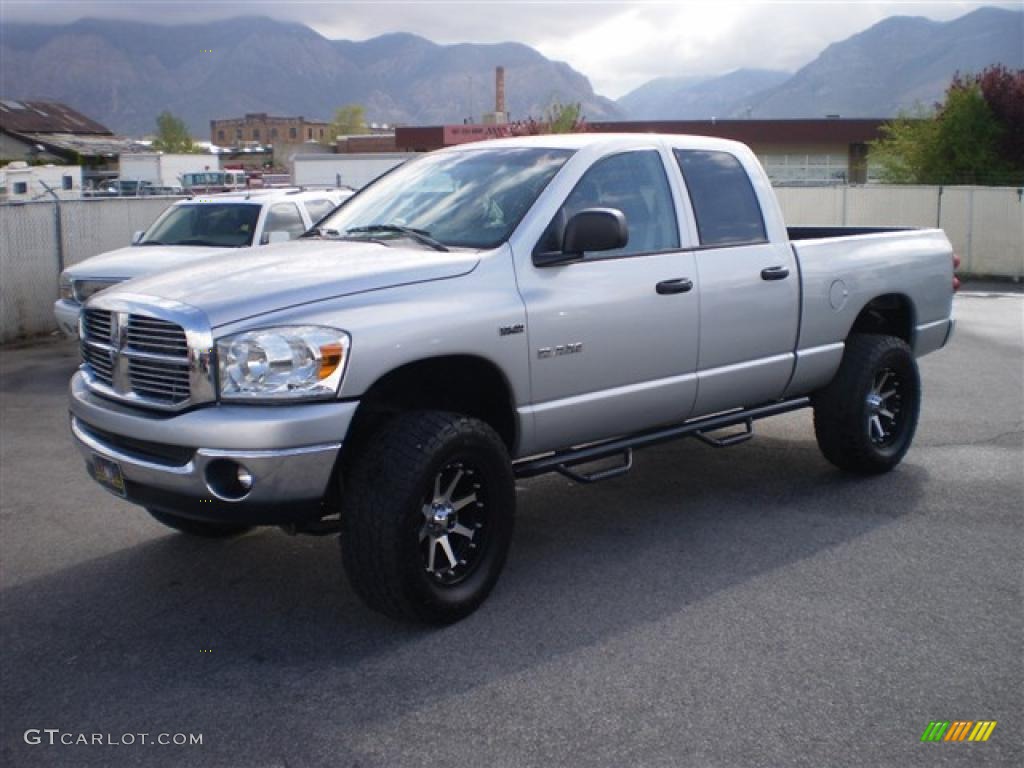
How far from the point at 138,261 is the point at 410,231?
669 centimetres

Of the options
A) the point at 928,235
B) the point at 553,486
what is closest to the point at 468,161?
the point at 553,486

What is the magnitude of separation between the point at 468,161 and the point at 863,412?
113 inches

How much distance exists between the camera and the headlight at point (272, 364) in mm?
4320

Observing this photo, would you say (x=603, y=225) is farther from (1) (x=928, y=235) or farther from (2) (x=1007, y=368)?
(2) (x=1007, y=368)

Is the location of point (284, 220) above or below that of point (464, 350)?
above

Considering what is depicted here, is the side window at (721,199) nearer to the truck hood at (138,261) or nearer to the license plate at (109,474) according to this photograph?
the license plate at (109,474)

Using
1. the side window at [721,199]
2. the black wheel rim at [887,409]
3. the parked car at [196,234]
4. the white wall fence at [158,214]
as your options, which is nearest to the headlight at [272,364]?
the side window at [721,199]

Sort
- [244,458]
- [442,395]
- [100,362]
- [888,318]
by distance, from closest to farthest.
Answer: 1. [244,458]
2. [100,362]
3. [442,395]
4. [888,318]

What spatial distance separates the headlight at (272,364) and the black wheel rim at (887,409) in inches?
157

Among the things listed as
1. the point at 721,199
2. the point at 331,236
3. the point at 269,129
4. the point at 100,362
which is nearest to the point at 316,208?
the point at 331,236

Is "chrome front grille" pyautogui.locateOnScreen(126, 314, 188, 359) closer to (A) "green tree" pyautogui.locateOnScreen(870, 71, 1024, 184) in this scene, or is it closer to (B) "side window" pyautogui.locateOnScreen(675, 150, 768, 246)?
(B) "side window" pyautogui.locateOnScreen(675, 150, 768, 246)

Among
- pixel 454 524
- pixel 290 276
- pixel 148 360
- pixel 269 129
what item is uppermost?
pixel 269 129

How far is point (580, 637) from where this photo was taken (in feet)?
15.4

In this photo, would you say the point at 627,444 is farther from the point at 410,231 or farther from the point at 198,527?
the point at 198,527
